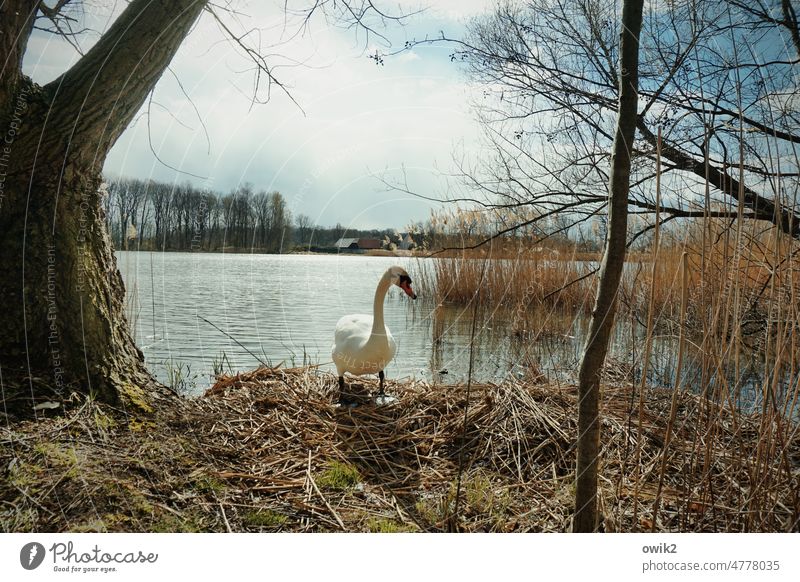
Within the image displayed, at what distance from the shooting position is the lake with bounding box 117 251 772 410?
311 cm

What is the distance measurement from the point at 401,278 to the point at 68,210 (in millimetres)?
1397

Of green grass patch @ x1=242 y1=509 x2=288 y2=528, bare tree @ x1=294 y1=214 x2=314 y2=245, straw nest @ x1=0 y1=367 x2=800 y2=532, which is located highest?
bare tree @ x1=294 y1=214 x2=314 y2=245

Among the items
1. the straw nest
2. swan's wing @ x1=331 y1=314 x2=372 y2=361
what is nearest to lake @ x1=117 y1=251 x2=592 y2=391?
swan's wing @ x1=331 y1=314 x2=372 y2=361

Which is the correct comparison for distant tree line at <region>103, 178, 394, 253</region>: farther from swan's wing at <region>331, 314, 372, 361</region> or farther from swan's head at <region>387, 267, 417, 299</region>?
swan's wing at <region>331, 314, 372, 361</region>

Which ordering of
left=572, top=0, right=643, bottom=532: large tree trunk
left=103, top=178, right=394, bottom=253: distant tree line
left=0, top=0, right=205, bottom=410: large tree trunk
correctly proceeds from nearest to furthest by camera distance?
left=572, top=0, right=643, bottom=532: large tree trunk
left=0, top=0, right=205, bottom=410: large tree trunk
left=103, top=178, right=394, bottom=253: distant tree line

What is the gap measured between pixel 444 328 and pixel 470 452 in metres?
2.32

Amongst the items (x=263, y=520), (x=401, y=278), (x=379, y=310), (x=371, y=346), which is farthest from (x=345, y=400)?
(x=263, y=520)

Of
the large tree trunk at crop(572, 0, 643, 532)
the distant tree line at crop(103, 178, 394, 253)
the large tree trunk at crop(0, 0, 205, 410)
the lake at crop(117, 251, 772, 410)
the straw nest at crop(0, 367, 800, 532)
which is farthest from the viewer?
the lake at crop(117, 251, 772, 410)

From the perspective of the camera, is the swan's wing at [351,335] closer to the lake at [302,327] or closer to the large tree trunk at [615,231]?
the lake at [302,327]

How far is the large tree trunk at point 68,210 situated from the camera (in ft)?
6.19

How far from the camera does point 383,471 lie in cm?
196

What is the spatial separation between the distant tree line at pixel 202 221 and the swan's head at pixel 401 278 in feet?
1.09

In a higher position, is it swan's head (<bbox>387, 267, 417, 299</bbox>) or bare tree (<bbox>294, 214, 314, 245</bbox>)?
bare tree (<bbox>294, 214, 314, 245</bbox>)

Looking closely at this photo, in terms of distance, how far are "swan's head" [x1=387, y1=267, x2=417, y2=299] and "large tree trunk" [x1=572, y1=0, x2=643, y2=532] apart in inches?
45.5
